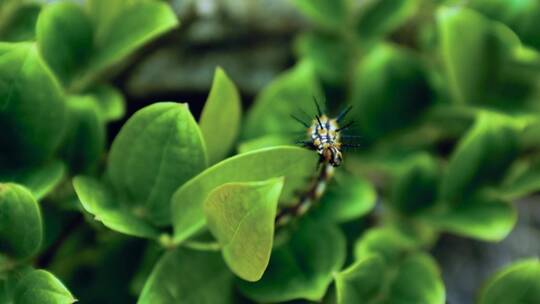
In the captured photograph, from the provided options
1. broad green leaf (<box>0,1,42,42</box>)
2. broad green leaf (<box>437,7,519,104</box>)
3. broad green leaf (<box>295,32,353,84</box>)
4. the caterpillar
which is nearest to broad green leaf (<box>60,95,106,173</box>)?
broad green leaf (<box>0,1,42,42</box>)

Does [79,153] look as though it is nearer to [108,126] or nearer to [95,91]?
[95,91]

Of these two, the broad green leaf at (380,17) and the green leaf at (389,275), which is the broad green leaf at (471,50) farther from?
the green leaf at (389,275)

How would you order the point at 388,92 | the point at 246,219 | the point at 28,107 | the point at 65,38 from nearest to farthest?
1. the point at 246,219
2. the point at 28,107
3. the point at 65,38
4. the point at 388,92

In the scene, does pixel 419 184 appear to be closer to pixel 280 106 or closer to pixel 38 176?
pixel 280 106

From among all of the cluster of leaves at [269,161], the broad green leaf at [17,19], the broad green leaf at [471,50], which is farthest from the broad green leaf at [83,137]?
the broad green leaf at [471,50]

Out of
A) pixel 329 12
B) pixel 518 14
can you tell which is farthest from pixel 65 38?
pixel 518 14

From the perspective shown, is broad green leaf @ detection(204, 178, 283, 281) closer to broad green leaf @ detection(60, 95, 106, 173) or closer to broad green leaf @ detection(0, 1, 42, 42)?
broad green leaf @ detection(60, 95, 106, 173)
